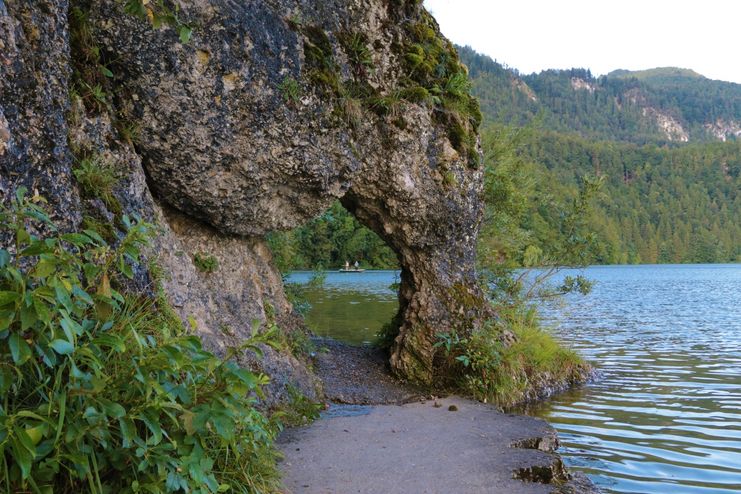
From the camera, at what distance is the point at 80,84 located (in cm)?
682

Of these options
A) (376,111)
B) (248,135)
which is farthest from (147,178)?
(376,111)

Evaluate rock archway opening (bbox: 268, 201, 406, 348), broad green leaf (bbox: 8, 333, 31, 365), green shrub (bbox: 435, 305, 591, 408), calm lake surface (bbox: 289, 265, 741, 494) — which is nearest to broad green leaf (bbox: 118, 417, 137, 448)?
broad green leaf (bbox: 8, 333, 31, 365)

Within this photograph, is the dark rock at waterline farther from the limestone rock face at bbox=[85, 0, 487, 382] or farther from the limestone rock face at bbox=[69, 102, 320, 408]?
the limestone rock face at bbox=[69, 102, 320, 408]

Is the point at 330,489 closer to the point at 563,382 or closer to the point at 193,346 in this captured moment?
the point at 193,346

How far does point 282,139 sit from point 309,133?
1.54 ft

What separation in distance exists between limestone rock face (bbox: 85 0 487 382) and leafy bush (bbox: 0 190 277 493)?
4.07 m

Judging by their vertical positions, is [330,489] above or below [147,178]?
below

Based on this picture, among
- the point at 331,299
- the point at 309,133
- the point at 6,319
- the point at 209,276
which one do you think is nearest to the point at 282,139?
the point at 309,133

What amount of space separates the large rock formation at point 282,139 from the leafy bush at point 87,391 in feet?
5.00

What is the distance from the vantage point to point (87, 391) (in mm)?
3633

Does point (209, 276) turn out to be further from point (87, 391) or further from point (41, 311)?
point (41, 311)

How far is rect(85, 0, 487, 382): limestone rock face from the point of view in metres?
7.86

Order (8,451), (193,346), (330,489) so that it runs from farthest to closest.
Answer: (330,489) < (193,346) < (8,451)

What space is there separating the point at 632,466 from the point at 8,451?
756 centimetres
